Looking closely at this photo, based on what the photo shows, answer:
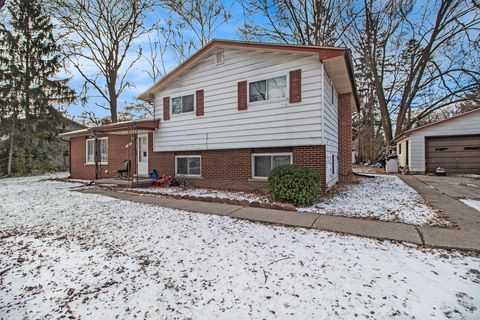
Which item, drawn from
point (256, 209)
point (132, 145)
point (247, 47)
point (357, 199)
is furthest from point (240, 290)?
point (132, 145)

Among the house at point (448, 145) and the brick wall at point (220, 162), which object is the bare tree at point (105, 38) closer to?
the brick wall at point (220, 162)

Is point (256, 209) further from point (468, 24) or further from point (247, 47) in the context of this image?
point (468, 24)

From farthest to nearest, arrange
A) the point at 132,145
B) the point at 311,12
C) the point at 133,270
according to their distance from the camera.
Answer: the point at 311,12, the point at 132,145, the point at 133,270

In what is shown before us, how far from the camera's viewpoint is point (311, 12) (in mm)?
16641

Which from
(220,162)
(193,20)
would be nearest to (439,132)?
(220,162)

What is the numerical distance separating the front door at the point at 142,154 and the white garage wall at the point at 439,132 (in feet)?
50.9

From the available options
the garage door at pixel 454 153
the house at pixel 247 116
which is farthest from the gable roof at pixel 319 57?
the garage door at pixel 454 153

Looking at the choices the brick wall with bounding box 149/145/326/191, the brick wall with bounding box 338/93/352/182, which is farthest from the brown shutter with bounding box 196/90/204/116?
the brick wall with bounding box 338/93/352/182

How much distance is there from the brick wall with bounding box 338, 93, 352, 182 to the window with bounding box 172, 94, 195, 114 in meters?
6.71

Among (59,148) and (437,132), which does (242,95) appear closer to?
(437,132)

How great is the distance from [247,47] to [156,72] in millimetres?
17527

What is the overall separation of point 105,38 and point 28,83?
6.79 metres

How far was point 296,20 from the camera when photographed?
17.2 metres

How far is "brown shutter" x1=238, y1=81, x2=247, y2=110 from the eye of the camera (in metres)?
8.20
